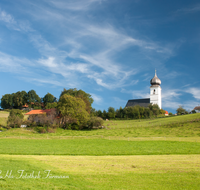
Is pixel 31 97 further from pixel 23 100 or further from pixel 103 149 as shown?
pixel 103 149

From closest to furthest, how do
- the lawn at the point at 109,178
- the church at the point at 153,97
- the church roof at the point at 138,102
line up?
the lawn at the point at 109,178 < the church at the point at 153,97 < the church roof at the point at 138,102

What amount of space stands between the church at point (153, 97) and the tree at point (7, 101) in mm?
76429

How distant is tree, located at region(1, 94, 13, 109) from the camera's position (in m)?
112

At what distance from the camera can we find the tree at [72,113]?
203 feet

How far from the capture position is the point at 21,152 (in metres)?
22.9

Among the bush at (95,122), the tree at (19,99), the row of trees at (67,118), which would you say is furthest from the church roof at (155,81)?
the tree at (19,99)

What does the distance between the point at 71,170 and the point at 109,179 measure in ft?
9.71

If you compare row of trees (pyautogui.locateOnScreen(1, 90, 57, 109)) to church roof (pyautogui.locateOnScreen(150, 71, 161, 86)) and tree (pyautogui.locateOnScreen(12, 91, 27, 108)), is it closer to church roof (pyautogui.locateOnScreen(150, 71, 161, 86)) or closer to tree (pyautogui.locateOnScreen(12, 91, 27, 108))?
tree (pyautogui.locateOnScreen(12, 91, 27, 108))

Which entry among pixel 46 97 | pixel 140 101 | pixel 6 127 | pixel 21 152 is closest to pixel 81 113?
pixel 6 127

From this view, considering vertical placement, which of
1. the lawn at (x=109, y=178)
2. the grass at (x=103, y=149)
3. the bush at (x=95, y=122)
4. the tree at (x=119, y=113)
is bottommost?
the grass at (x=103, y=149)

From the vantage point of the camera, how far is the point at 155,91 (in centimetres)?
12769

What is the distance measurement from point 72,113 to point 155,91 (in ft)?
267

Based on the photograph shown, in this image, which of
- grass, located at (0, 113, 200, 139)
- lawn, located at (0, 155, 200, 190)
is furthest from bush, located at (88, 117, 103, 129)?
lawn, located at (0, 155, 200, 190)

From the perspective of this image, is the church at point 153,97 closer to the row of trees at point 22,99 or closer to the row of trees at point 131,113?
the row of trees at point 131,113
